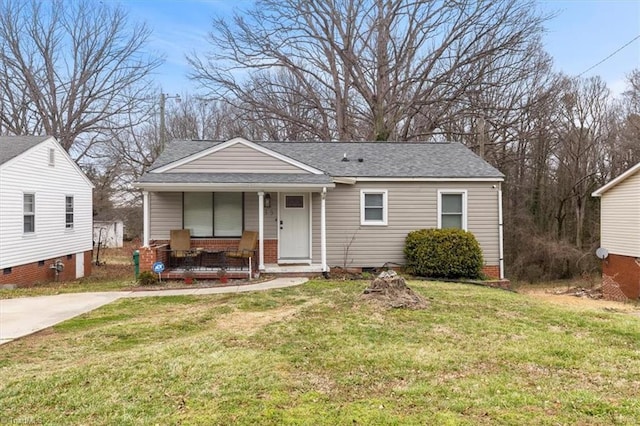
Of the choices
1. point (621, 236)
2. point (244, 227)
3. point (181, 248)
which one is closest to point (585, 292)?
point (621, 236)

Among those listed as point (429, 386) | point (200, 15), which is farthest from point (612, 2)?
point (200, 15)

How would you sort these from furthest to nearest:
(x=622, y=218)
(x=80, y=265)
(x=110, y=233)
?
(x=110, y=233), (x=80, y=265), (x=622, y=218)

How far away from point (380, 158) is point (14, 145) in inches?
467

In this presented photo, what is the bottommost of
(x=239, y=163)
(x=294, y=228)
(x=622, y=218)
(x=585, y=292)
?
(x=585, y=292)

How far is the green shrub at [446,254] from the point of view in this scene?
11.8 meters

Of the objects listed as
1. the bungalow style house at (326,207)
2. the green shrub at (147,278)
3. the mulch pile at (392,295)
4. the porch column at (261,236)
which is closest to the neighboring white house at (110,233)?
the bungalow style house at (326,207)

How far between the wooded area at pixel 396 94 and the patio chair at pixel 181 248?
1133 cm

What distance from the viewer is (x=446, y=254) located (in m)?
11.8

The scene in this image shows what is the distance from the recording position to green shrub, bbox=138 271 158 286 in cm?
1030

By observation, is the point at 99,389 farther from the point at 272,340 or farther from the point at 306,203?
the point at 306,203

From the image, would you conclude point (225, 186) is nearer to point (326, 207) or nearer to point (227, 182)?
point (227, 182)

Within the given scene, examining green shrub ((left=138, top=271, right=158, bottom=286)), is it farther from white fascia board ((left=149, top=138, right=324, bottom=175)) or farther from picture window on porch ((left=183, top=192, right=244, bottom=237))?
white fascia board ((left=149, top=138, right=324, bottom=175))

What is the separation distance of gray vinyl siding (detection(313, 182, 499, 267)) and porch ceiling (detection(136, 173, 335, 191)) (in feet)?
4.46

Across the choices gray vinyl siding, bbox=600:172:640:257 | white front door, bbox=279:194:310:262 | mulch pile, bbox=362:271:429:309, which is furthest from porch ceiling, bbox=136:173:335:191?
gray vinyl siding, bbox=600:172:640:257
